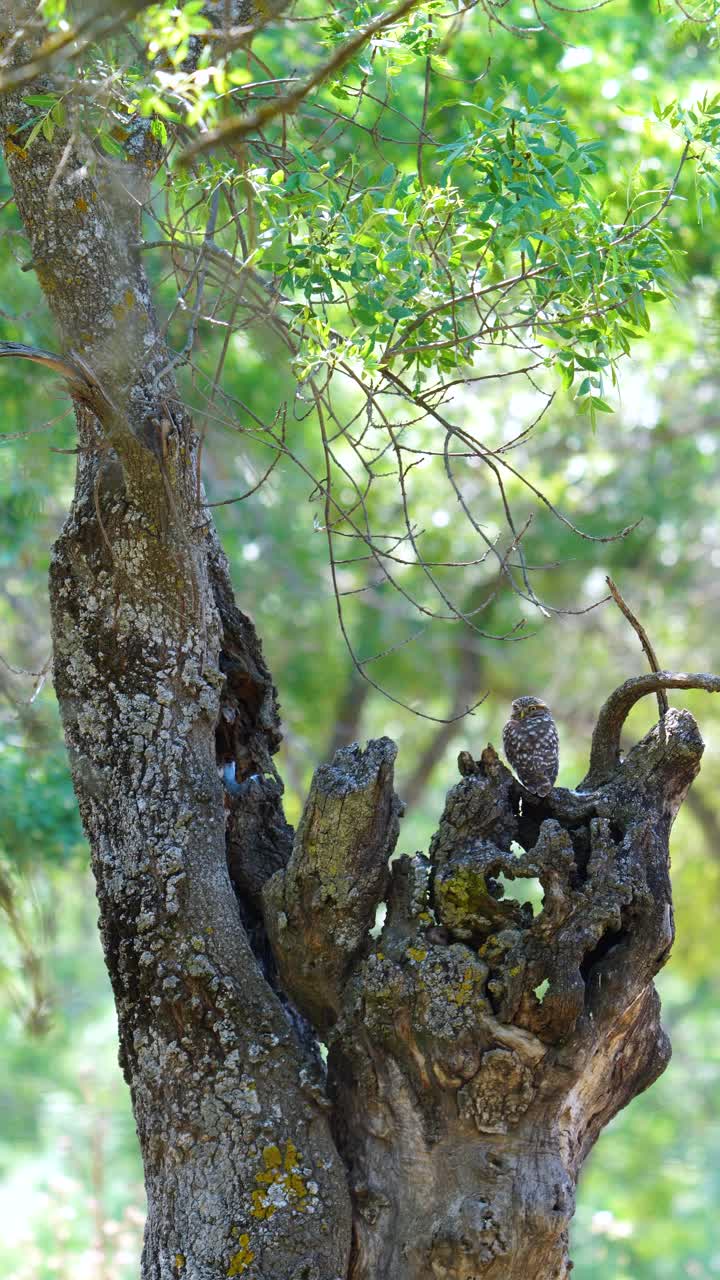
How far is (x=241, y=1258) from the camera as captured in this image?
205 cm

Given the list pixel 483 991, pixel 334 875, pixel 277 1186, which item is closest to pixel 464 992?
pixel 483 991

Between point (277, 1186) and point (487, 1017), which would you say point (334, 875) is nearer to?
point (487, 1017)

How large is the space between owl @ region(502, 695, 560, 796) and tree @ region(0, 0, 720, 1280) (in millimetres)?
41

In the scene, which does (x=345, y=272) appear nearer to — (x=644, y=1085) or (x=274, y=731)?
(x=274, y=731)

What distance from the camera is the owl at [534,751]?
2.41m

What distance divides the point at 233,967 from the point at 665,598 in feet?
28.3

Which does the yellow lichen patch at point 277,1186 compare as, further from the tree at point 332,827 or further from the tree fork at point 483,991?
the tree fork at point 483,991

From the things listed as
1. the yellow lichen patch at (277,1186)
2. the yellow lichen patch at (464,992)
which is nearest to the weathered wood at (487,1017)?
the yellow lichen patch at (464,992)

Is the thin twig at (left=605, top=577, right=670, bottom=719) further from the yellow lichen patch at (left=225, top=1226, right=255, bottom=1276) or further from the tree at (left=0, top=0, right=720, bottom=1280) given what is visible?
the yellow lichen patch at (left=225, top=1226, right=255, bottom=1276)

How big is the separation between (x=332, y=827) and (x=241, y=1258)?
2.37 feet

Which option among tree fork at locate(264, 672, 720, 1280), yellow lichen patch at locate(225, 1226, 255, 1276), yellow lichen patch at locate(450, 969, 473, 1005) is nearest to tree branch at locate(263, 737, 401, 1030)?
tree fork at locate(264, 672, 720, 1280)

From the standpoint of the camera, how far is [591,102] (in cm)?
627

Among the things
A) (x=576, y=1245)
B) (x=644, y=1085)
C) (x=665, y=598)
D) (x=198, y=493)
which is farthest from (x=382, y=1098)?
(x=576, y=1245)

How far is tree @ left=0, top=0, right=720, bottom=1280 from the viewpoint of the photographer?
83.6 inches
